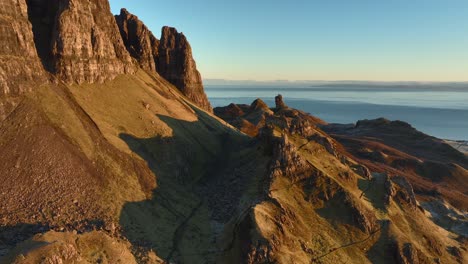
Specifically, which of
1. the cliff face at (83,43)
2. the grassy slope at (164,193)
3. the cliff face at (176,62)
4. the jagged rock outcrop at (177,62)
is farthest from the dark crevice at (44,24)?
the jagged rock outcrop at (177,62)

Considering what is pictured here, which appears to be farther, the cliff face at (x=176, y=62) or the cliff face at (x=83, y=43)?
the cliff face at (x=176, y=62)

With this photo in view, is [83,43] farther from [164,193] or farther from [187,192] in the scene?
[187,192]

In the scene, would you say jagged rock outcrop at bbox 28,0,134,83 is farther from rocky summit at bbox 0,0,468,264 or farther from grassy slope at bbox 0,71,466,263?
grassy slope at bbox 0,71,466,263

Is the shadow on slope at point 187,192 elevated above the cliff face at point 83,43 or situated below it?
below

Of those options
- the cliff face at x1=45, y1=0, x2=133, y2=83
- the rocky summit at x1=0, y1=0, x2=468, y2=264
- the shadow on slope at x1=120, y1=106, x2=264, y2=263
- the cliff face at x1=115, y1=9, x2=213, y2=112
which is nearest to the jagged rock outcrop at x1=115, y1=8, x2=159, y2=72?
the cliff face at x1=115, y1=9, x2=213, y2=112

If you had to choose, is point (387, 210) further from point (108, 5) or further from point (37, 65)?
point (108, 5)

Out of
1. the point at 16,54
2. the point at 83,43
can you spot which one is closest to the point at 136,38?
the point at 83,43

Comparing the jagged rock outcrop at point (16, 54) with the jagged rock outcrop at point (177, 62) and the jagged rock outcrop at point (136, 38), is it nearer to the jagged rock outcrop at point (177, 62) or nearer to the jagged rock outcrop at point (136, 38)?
the jagged rock outcrop at point (136, 38)
